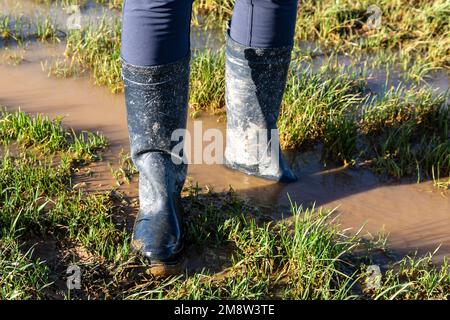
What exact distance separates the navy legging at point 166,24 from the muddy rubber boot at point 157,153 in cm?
5

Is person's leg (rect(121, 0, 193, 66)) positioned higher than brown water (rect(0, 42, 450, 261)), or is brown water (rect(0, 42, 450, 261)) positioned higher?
person's leg (rect(121, 0, 193, 66))

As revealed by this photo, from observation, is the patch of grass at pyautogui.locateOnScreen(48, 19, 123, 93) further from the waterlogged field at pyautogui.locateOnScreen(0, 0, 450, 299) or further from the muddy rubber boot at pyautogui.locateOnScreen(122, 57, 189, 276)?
the muddy rubber boot at pyautogui.locateOnScreen(122, 57, 189, 276)

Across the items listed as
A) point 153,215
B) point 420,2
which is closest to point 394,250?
point 153,215

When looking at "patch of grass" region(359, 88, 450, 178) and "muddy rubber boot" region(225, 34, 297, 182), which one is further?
"patch of grass" region(359, 88, 450, 178)

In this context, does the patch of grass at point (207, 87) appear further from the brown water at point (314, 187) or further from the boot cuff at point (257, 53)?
the boot cuff at point (257, 53)

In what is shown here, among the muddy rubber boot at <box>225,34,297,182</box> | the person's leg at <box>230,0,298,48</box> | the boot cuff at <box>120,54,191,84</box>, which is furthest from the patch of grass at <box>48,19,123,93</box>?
the boot cuff at <box>120,54,191,84</box>

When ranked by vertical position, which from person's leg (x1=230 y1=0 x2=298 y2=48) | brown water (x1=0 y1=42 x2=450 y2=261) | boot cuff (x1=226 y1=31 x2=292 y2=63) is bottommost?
brown water (x1=0 y1=42 x2=450 y2=261)

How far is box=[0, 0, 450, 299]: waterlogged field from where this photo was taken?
2648 mm

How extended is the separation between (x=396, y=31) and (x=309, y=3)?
1.91 feet

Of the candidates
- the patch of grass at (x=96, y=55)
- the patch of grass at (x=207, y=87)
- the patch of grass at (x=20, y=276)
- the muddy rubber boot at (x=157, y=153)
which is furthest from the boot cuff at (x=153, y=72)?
the patch of grass at (x=96, y=55)

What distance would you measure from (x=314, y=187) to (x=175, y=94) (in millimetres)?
874

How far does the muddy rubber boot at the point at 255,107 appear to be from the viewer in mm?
3062

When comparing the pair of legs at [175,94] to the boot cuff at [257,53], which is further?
the boot cuff at [257,53]
